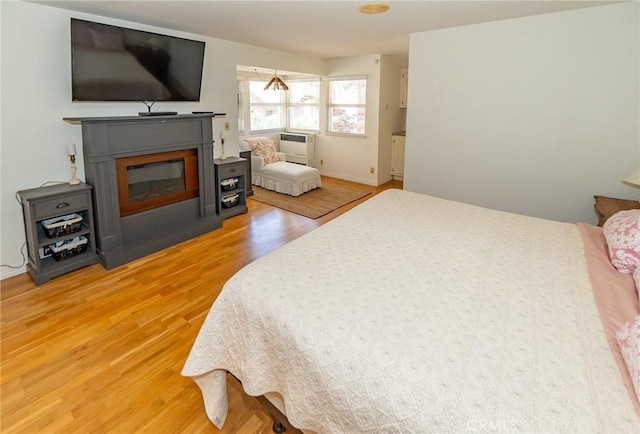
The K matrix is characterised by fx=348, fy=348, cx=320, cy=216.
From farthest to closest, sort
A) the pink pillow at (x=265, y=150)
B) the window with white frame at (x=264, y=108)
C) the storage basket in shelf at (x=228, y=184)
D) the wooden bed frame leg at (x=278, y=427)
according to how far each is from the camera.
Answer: the window with white frame at (x=264, y=108), the pink pillow at (x=265, y=150), the storage basket in shelf at (x=228, y=184), the wooden bed frame leg at (x=278, y=427)

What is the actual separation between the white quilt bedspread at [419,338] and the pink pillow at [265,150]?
4249mm

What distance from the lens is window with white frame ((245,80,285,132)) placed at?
6773mm

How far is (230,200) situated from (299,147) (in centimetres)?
279

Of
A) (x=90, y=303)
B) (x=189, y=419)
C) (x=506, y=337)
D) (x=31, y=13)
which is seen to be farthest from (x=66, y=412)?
(x=31, y=13)

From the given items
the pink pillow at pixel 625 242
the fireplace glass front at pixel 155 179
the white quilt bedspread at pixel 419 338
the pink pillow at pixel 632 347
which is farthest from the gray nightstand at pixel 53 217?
the pink pillow at pixel 625 242

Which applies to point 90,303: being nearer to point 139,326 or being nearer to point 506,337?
point 139,326

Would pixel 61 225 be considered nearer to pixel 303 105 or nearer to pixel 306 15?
pixel 306 15

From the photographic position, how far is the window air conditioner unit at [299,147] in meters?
6.84

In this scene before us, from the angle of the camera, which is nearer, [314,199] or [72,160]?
[72,160]

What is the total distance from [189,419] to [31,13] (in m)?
3.35

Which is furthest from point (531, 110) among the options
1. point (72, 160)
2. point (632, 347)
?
point (72, 160)

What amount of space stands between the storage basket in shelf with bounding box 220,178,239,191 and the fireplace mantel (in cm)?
28

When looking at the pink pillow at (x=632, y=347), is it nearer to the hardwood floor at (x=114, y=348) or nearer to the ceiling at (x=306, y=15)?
the hardwood floor at (x=114, y=348)

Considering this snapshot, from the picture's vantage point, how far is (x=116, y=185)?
3.21 m
